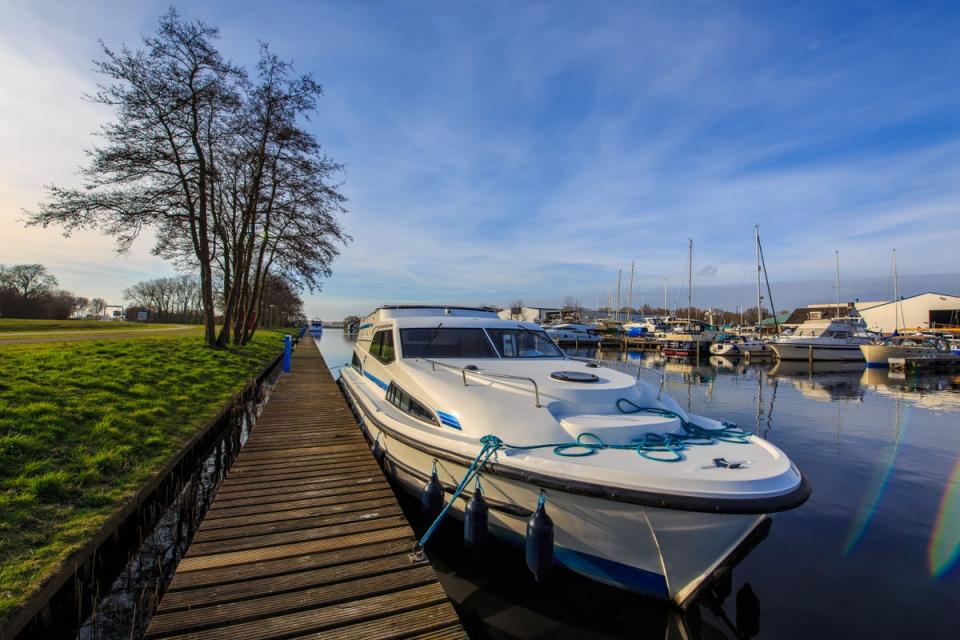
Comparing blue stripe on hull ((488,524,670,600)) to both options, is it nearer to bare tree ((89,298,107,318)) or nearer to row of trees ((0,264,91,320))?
row of trees ((0,264,91,320))

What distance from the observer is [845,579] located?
203 inches

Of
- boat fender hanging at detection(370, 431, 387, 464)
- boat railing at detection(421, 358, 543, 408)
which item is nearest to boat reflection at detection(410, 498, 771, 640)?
boat railing at detection(421, 358, 543, 408)

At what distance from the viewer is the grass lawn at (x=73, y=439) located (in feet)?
13.2

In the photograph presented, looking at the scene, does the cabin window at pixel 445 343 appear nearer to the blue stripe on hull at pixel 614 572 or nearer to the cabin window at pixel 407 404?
the cabin window at pixel 407 404

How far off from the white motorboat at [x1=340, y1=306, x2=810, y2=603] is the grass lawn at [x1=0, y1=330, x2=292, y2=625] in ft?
10.4

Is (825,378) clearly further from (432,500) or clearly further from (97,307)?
(97,307)

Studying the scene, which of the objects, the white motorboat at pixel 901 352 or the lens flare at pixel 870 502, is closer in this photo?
the lens flare at pixel 870 502

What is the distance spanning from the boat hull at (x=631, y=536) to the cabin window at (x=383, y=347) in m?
3.54

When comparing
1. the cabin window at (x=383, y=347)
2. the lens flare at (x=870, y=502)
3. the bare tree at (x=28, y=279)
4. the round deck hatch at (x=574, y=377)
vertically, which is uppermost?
the bare tree at (x=28, y=279)

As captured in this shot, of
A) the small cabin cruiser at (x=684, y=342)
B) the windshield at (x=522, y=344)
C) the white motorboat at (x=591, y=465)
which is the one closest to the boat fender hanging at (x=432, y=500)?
the white motorboat at (x=591, y=465)

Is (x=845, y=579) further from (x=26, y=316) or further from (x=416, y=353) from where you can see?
(x=26, y=316)

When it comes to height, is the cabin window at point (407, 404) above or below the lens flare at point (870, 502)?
above

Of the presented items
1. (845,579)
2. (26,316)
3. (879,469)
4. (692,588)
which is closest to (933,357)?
(879,469)

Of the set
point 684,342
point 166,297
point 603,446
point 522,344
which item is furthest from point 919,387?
point 166,297
